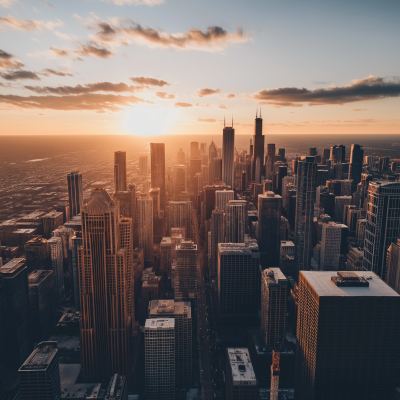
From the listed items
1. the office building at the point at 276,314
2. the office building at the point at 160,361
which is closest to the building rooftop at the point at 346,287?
the office building at the point at 276,314

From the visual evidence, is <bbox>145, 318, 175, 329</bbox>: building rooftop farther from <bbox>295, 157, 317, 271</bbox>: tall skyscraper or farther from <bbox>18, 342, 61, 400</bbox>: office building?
<bbox>295, 157, 317, 271</bbox>: tall skyscraper

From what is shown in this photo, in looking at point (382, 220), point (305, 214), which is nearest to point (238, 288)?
point (382, 220)

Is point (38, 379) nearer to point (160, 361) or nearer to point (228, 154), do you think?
point (160, 361)

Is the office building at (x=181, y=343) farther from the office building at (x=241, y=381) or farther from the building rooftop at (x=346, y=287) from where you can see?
the building rooftop at (x=346, y=287)

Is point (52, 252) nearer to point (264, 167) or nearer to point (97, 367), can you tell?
point (97, 367)

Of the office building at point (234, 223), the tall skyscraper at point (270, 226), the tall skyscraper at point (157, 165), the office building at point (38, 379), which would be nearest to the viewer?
the office building at point (38, 379)

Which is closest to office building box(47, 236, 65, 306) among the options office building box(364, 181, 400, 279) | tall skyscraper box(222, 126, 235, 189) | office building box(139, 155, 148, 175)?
office building box(364, 181, 400, 279)

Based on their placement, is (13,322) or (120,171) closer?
(13,322)
